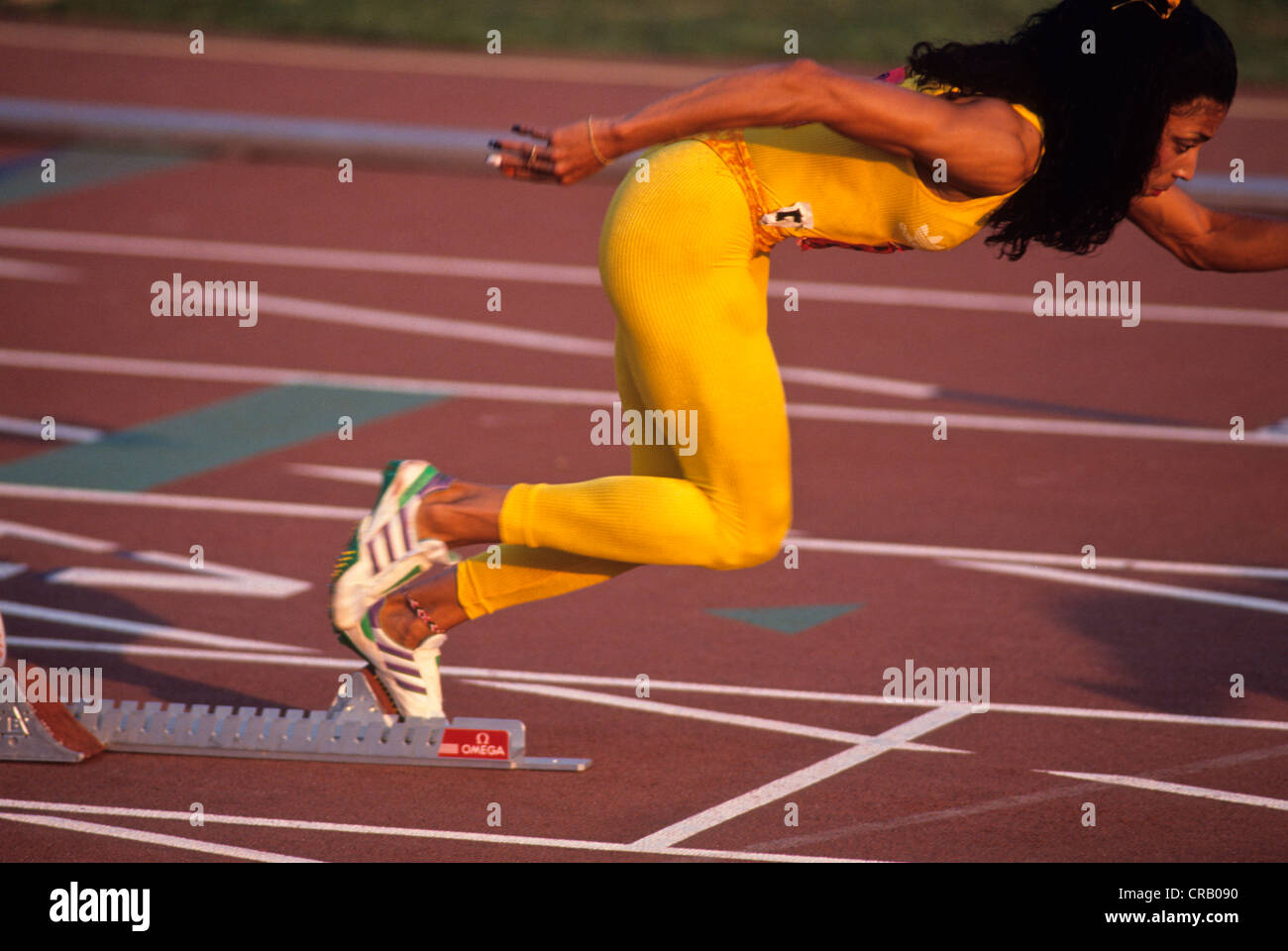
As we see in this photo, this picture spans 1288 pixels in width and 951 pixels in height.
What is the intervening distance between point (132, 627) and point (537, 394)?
357 cm

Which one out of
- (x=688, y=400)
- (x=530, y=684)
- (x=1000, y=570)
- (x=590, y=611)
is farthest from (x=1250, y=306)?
(x=688, y=400)

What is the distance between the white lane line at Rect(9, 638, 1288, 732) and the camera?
226 inches

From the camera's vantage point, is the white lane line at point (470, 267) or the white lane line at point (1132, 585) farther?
the white lane line at point (470, 267)

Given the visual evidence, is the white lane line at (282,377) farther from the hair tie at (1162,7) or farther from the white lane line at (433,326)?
the hair tie at (1162,7)

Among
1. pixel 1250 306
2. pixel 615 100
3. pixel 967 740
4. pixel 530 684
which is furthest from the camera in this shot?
pixel 615 100

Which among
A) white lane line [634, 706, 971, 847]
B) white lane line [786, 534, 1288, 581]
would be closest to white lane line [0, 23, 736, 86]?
white lane line [786, 534, 1288, 581]

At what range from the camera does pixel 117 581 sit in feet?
23.3

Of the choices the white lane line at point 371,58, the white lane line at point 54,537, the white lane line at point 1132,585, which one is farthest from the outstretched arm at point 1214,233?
the white lane line at point 371,58

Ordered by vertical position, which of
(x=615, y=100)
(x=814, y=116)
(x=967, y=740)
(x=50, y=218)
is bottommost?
(x=967, y=740)

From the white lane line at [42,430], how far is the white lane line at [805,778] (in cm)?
498

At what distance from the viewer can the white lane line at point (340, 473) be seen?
8.34m

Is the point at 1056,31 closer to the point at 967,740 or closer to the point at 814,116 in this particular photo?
the point at 814,116

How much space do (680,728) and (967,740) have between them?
890 millimetres

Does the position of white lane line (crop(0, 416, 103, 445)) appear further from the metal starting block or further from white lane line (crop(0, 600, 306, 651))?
the metal starting block
